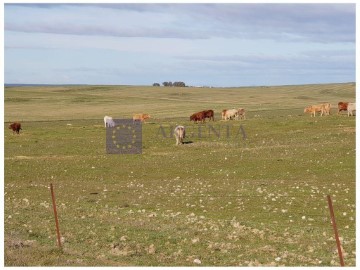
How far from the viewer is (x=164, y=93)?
156000mm

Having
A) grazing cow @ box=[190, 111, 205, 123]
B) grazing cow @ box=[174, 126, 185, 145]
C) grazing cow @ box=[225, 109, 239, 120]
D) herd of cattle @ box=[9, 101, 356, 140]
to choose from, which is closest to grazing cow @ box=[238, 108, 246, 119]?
herd of cattle @ box=[9, 101, 356, 140]

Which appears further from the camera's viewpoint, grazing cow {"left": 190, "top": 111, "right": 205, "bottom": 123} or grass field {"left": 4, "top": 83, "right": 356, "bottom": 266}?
grazing cow {"left": 190, "top": 111, "right": 205, "bottom": 123}

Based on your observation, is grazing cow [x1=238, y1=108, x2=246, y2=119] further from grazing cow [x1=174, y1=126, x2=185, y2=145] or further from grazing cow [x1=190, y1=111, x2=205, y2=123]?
grazing cow [x1=174, y1=126, x2=185, y2=145]

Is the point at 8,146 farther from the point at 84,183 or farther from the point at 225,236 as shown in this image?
the point at 225,236

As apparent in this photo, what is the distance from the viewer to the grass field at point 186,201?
1307cm

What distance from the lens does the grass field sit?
42.9 feet

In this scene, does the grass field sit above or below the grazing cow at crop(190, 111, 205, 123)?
below

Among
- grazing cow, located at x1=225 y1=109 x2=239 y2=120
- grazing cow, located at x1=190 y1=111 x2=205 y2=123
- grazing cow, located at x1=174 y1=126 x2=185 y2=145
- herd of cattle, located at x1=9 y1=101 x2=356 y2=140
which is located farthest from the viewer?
grazing cow, located at x1=225 y1=109 x2=239 y2=120

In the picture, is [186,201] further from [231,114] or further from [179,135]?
[231,114]

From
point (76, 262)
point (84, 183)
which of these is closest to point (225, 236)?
point (76, 262)

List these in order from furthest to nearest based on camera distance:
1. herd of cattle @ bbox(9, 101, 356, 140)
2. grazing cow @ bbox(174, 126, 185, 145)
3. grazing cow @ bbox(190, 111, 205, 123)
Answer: grazing cow @ bbox(190, 111, 205, 123) < herd of cattle @ bbox(9, 101, 356, 140) < grazing cow @ bbox(174, 126, 185, 145)

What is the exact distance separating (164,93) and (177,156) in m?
123

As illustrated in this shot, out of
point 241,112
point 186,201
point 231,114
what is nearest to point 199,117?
point 231,114

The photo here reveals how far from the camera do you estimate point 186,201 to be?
65.7 ft
